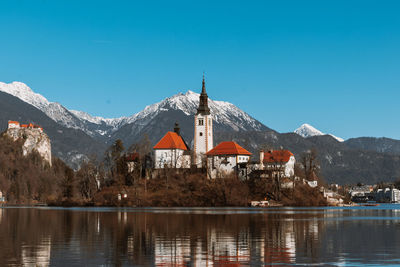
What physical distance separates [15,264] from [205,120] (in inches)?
6234

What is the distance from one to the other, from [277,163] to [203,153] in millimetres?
26167

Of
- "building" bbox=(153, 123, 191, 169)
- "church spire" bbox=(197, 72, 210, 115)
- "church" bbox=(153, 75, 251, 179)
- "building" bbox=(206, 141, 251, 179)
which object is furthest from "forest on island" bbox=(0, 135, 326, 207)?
"church spire" bbox=(197, 72, 210, 115)

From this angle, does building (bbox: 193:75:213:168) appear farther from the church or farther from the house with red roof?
the house with red roof

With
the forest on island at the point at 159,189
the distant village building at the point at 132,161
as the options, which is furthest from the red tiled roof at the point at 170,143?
the distant village building at the point at 132,161

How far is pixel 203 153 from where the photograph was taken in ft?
581

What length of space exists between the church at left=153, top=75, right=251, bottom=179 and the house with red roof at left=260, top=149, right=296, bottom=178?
249 inches

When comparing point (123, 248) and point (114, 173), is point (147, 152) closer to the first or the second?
point (114, 173)

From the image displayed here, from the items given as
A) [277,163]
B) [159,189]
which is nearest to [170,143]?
[159,189]

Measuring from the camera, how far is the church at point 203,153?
6555 inches

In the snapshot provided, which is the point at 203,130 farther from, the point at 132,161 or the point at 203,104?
the point at 132,161

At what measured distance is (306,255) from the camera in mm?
31469

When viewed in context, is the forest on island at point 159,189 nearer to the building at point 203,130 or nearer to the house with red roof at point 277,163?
the house with red roof at point 277,163

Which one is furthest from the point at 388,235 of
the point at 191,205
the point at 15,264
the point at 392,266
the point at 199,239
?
the point at 191,205

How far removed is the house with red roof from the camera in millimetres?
153750
